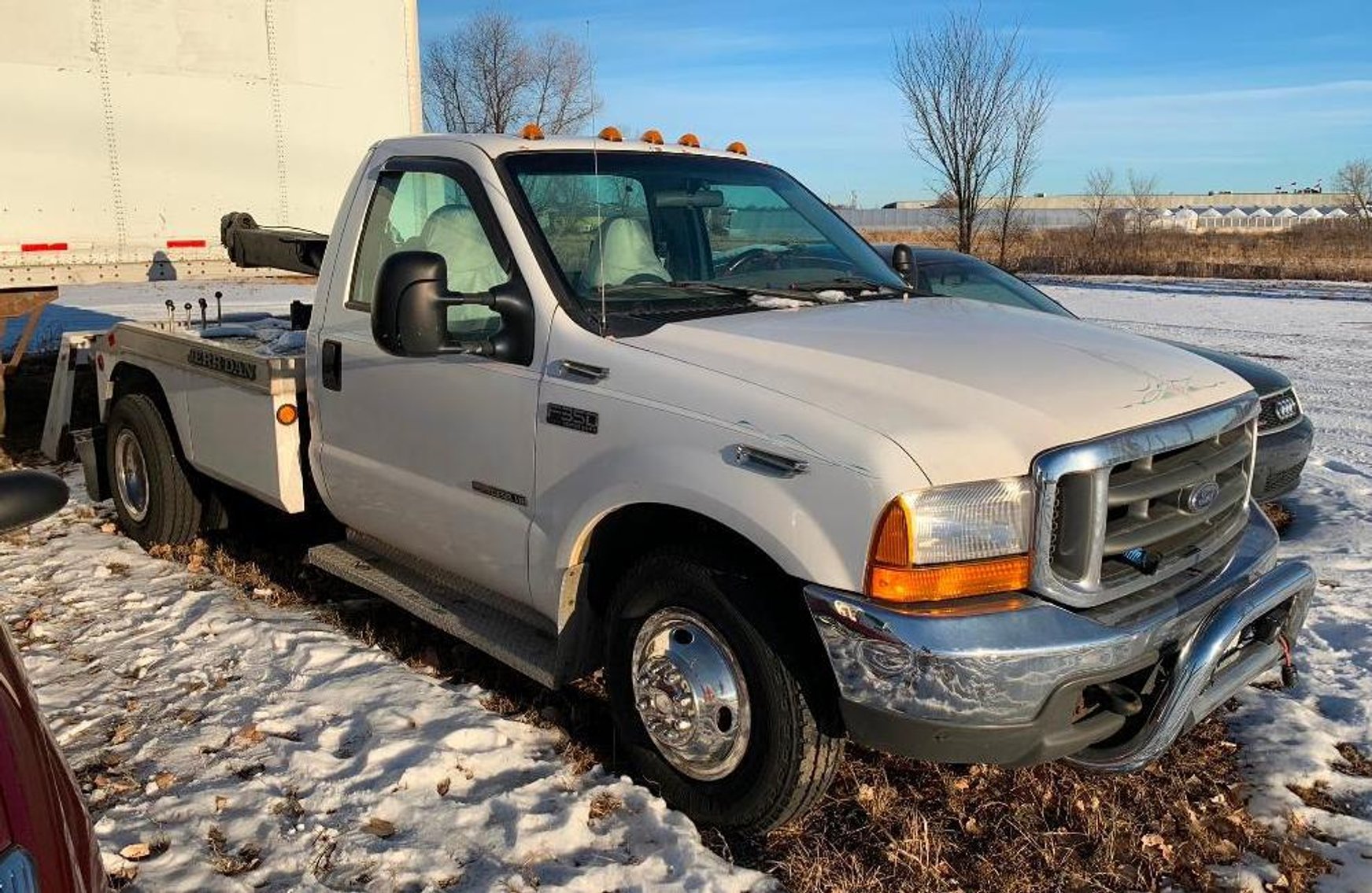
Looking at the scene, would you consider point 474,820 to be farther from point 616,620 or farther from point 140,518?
point 140,518

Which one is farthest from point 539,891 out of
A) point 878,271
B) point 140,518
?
point 140,518

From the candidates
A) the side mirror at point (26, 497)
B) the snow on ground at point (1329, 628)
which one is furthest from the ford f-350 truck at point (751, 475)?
the side mirror at point (26, 497)

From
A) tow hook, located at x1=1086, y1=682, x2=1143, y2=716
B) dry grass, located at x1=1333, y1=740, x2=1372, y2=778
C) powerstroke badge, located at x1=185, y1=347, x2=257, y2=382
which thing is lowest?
dry grass, located at x1=1333, y1=740, x2=1372, y2=778

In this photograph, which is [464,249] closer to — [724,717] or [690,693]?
[690,693]

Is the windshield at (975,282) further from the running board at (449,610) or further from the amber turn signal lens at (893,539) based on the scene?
the amber turn signal lens at (893,539)

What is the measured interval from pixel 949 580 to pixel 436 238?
2.34m

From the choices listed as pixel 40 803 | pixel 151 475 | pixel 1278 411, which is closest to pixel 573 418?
pixel 40 803

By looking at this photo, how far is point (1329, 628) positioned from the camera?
487 centimetres

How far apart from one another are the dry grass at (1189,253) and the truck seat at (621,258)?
89.5 feet

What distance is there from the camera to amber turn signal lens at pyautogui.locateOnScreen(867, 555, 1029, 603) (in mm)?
2715

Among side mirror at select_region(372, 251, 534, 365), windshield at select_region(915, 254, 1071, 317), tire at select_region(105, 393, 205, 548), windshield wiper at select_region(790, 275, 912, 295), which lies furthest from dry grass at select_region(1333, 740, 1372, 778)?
tire at select_region(105, 393, 205, 548)

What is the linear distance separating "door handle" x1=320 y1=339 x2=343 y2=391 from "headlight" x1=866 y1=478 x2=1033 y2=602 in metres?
2.52

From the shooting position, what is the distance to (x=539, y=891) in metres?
3.04

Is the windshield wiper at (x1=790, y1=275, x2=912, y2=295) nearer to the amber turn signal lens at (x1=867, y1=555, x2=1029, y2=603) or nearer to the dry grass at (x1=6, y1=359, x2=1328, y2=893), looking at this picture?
the amber turn signal lens at (x1=867, y1=555, x2=1029, y2=603)
